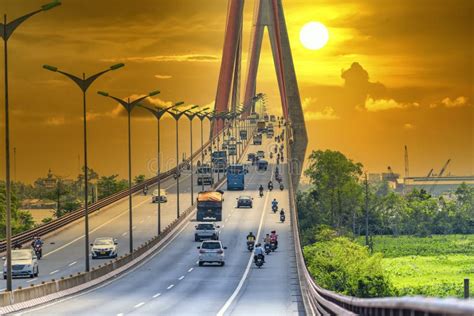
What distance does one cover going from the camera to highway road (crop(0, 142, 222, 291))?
76.2m

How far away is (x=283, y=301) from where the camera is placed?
5078 centimetres

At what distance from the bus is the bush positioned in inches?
521

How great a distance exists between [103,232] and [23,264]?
4740cm

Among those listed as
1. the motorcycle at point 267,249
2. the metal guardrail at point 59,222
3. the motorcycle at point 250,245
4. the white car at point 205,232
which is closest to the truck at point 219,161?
the metal guardrail at point 59,222

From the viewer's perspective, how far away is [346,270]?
464 feet

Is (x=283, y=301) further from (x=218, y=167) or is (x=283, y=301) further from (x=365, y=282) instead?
(x=218, y=167)

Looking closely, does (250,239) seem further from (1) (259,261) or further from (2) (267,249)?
(1) (259,261)

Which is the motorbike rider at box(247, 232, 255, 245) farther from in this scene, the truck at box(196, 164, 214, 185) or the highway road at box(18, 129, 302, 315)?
the truck at box(196, 164, 214, 185)

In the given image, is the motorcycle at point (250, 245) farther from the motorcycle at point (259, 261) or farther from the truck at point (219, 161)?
the truck at point (219, 161)

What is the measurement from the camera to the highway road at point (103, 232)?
250 ft

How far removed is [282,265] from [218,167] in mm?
99776

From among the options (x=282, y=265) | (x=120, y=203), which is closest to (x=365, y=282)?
(x=282, y=265)

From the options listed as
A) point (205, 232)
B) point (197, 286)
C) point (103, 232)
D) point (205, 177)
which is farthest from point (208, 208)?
point (197, 286)

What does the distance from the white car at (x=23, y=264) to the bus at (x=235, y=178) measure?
308ft
